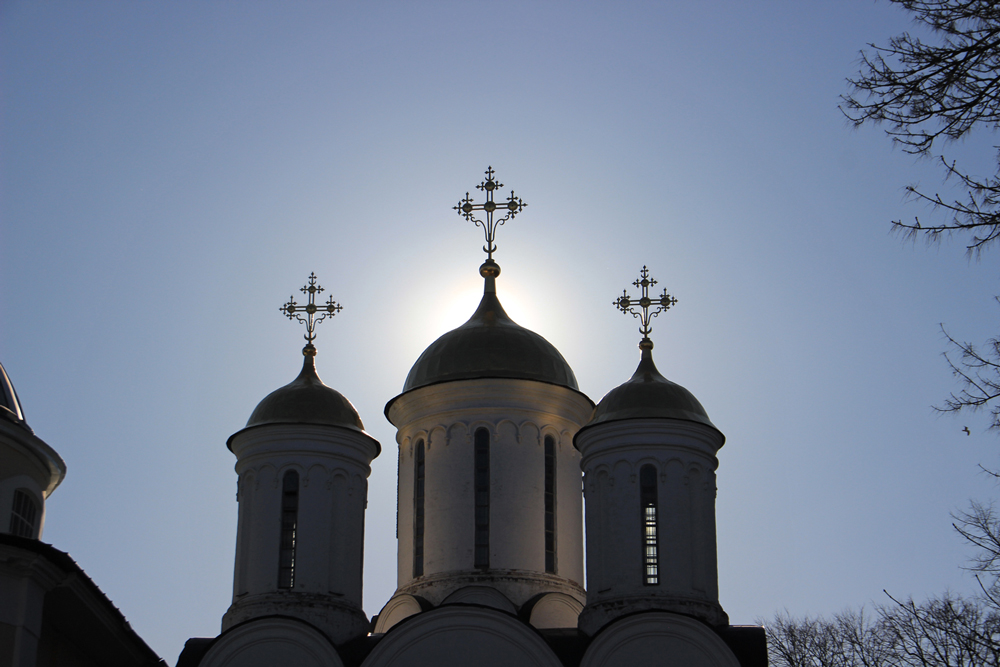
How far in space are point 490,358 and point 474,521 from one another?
9.45 feet

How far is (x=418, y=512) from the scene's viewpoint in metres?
22.5

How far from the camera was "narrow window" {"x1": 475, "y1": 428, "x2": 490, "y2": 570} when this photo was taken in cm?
2175

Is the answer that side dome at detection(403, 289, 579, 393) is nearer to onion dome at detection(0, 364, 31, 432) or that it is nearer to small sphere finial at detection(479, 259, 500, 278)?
small sphere finial at detection(479, 259, 500, 278)

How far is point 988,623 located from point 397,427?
11.9 meters

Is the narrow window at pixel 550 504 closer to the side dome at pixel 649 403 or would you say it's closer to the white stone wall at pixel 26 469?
the side dome at pixel 649 403

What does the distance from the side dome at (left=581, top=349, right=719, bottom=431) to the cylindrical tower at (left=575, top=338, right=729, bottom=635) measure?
0.05 ft

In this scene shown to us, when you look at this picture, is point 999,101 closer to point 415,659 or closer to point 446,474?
point 415,659

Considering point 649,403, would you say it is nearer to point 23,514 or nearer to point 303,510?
point 303,510

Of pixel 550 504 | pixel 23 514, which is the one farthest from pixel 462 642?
pixel 23 514

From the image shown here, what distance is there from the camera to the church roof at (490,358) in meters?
22.9

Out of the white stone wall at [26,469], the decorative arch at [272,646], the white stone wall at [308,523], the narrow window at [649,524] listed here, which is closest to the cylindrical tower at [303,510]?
the white stone wall at [308,523]

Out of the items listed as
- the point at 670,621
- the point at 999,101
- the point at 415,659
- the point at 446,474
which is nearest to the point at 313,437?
the point at 446,474

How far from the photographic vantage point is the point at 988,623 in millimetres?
14070

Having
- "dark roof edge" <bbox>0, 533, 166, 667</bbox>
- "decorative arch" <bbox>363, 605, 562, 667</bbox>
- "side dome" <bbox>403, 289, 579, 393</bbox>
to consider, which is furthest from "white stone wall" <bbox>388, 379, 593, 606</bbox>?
"dark roof edge" <bbox>0, 533, 166, 667</bbox>
